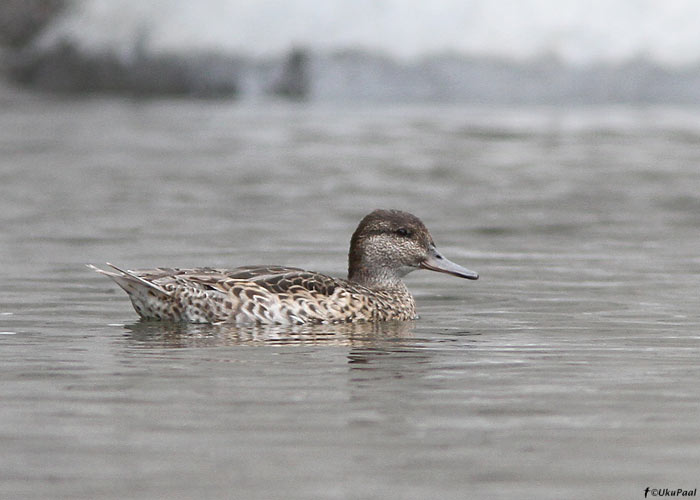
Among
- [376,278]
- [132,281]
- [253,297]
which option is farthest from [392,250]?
[132,281]

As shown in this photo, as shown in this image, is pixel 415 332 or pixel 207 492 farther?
pixel 415 332

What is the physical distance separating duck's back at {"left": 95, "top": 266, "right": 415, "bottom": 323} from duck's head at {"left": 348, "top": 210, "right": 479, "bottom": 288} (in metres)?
0.71

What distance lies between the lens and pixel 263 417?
5.75 meters

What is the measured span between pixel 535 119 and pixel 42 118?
24.2 ft

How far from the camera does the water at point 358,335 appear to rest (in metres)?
5.06

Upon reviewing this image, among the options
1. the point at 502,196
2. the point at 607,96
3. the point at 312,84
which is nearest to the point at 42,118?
the point at 312,84

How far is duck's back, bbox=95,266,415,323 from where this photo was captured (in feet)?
28.2

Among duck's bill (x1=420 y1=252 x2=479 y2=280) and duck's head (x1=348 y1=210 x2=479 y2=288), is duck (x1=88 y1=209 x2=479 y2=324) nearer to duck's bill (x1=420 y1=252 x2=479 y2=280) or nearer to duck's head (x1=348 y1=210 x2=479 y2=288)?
duck's bill (x1=420 y1=252 x2=479 y2=280)

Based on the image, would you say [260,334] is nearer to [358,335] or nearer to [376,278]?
[358,335]

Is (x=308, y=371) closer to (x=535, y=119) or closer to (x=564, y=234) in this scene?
(x=564, y=234)

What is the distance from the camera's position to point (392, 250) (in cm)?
945

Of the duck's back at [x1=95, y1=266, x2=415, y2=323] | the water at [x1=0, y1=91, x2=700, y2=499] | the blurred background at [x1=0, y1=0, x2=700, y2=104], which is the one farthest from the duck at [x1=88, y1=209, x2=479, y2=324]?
the blurred background at [x1=0, y1=0, x2=700, y2=104]

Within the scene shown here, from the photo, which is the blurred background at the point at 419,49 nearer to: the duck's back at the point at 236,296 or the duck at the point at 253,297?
the duck at the point at 253,297

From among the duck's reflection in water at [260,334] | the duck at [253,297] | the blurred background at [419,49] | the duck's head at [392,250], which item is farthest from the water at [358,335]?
the blurred background at [419,49]
